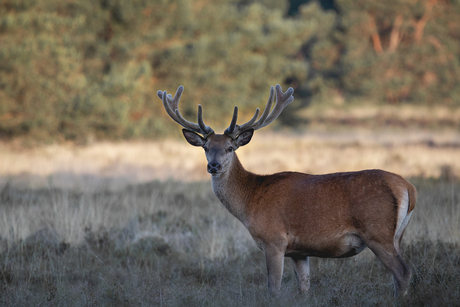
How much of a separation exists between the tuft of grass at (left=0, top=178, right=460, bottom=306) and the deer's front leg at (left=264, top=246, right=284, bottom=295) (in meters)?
0.13

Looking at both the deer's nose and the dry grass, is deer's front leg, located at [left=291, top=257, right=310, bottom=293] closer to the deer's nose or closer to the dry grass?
the deer's nose

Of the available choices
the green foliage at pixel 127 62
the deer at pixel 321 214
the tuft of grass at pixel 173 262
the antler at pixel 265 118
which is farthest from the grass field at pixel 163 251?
the green foliage at pixel 127 62

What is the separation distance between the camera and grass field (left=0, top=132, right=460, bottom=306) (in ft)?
16.4

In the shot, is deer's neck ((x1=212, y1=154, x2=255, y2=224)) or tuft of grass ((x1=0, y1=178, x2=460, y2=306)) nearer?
tuft of grass ((x1=0, y1=178, x2=460, y2=306))

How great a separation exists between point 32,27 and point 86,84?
2.54 meters

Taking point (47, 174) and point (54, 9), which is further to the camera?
point (54, 9)

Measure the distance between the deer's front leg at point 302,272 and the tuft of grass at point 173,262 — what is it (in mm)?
116

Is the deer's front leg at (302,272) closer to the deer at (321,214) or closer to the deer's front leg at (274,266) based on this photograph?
the deer at (321,214)

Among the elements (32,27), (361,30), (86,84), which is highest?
(361,30)

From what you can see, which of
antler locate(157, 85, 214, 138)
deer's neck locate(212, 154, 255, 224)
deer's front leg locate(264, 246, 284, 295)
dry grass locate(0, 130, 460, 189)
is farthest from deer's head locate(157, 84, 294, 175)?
dry grass locate(0, 130, 460, 189)

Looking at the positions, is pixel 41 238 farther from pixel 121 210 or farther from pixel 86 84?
pixel 86 84

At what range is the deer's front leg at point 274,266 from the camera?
4.93 metres

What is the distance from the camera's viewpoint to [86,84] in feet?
60.3

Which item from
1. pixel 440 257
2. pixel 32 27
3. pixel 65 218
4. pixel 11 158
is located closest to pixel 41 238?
pixel 65 218
